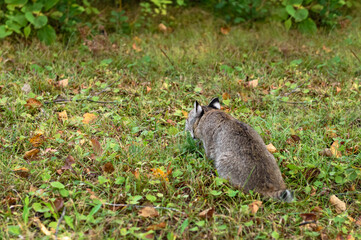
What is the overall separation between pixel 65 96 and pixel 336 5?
5.32 m

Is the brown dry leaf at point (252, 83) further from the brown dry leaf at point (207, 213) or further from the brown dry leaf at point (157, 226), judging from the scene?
the brown dry leaf at point (157, 226)

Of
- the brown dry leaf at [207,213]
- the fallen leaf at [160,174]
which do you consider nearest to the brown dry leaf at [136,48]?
the fallen leaf at [160,174]

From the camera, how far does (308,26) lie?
22.9 feet

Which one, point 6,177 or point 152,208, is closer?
point 152,208

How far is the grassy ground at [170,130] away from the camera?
3.15m

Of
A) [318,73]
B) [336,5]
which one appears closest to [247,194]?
[318,73]

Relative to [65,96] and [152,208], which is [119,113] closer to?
[65,96]

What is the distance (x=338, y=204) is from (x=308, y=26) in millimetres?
4459

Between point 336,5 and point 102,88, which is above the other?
point 336,5

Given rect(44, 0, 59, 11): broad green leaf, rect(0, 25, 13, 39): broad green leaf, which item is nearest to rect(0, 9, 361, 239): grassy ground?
rect(0, 25, 13, 39): broad green leaf

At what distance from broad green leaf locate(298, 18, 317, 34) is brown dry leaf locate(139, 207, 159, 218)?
5.21 meters

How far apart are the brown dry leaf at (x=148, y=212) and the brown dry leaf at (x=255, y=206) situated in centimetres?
81

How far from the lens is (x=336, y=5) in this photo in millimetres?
7188

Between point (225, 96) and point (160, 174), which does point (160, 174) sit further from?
point (225, 96)
